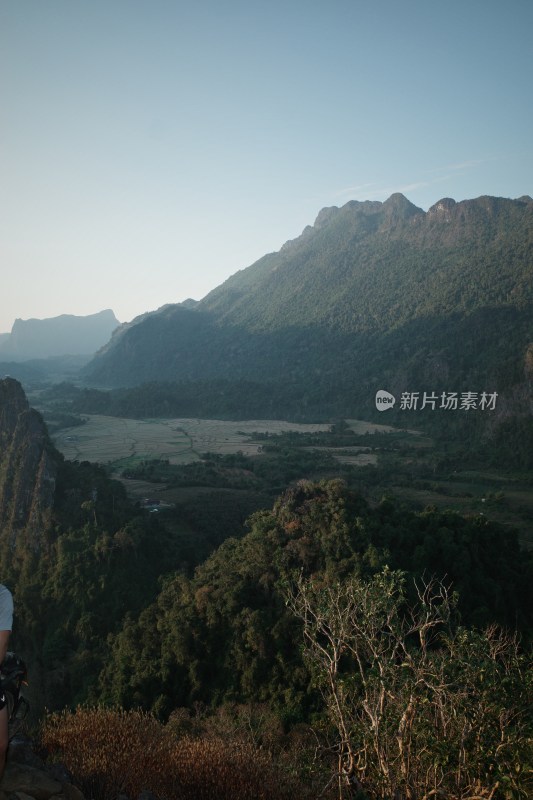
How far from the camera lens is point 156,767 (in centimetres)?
782

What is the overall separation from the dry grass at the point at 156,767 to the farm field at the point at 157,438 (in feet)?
185

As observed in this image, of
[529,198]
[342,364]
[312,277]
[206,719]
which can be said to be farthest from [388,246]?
[206,719]

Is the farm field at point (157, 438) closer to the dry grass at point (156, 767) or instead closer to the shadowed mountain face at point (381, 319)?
the shadowed mountain face at point (381, 319)

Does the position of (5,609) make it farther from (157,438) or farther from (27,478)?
(157,438)

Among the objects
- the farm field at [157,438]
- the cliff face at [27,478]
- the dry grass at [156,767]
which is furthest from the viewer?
the farm field at [157,438]

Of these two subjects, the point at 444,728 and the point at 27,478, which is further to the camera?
the point at 27,478

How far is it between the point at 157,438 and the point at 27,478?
49.3 meters

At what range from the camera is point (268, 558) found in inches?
912

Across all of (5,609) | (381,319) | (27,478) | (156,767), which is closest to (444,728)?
(156,767)

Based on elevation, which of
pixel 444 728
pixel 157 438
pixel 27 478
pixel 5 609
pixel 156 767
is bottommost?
pixel 157 438

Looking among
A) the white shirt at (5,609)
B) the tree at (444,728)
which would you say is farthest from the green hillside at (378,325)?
the white shirt at (5,609)

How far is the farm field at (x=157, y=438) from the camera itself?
7119 cm

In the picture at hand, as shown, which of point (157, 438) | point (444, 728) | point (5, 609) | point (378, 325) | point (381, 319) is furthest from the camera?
point (381, 319)

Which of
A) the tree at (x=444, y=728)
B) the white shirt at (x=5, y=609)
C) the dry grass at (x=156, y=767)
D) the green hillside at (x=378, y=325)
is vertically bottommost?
the dry grass at (x=156, y=767)
